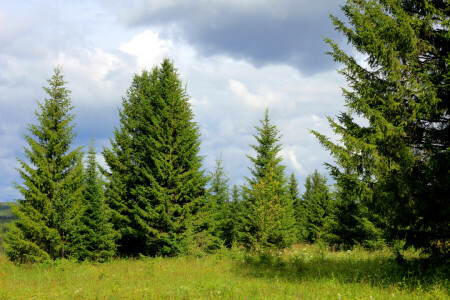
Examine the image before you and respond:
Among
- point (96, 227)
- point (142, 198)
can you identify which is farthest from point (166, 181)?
point (96, 227)

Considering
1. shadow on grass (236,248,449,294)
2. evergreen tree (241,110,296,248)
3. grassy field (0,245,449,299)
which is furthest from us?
evergreen tree (241,110,296,248)

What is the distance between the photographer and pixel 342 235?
2462cm

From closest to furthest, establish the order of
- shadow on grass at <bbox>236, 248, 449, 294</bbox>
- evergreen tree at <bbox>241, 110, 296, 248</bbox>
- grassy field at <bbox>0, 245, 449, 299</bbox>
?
grassy field at <bbox>0, 245, 449, 299</bbox> < shadow on grass at <bbox>236, 248, 449, 294</bbox> < evergreen tree at <bbox>241, 110, 296, 248</bbox>

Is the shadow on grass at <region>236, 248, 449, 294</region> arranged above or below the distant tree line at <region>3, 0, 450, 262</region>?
below

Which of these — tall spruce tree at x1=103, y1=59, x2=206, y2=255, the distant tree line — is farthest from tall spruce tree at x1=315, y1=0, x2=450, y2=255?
tall spruce tree at x1=103, y1=59, x2=206, y2=255

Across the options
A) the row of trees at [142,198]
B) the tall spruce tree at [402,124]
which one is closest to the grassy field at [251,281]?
the tall spruce tree at [402,124]

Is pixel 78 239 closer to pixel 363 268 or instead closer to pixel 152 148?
pixel 152 148

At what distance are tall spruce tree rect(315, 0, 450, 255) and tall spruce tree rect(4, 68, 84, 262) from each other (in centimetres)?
1724

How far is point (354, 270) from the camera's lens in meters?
10.2

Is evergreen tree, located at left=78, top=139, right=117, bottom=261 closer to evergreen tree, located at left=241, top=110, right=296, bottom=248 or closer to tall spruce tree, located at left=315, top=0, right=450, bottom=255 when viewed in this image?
evergreen tree, located at left=241, top=110, right=296, bottom=248

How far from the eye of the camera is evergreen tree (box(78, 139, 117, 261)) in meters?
20.7

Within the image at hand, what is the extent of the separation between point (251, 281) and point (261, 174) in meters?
14.7

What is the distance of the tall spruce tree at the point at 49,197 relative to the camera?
744 inches

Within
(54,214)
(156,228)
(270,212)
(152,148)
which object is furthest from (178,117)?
(54,214)
